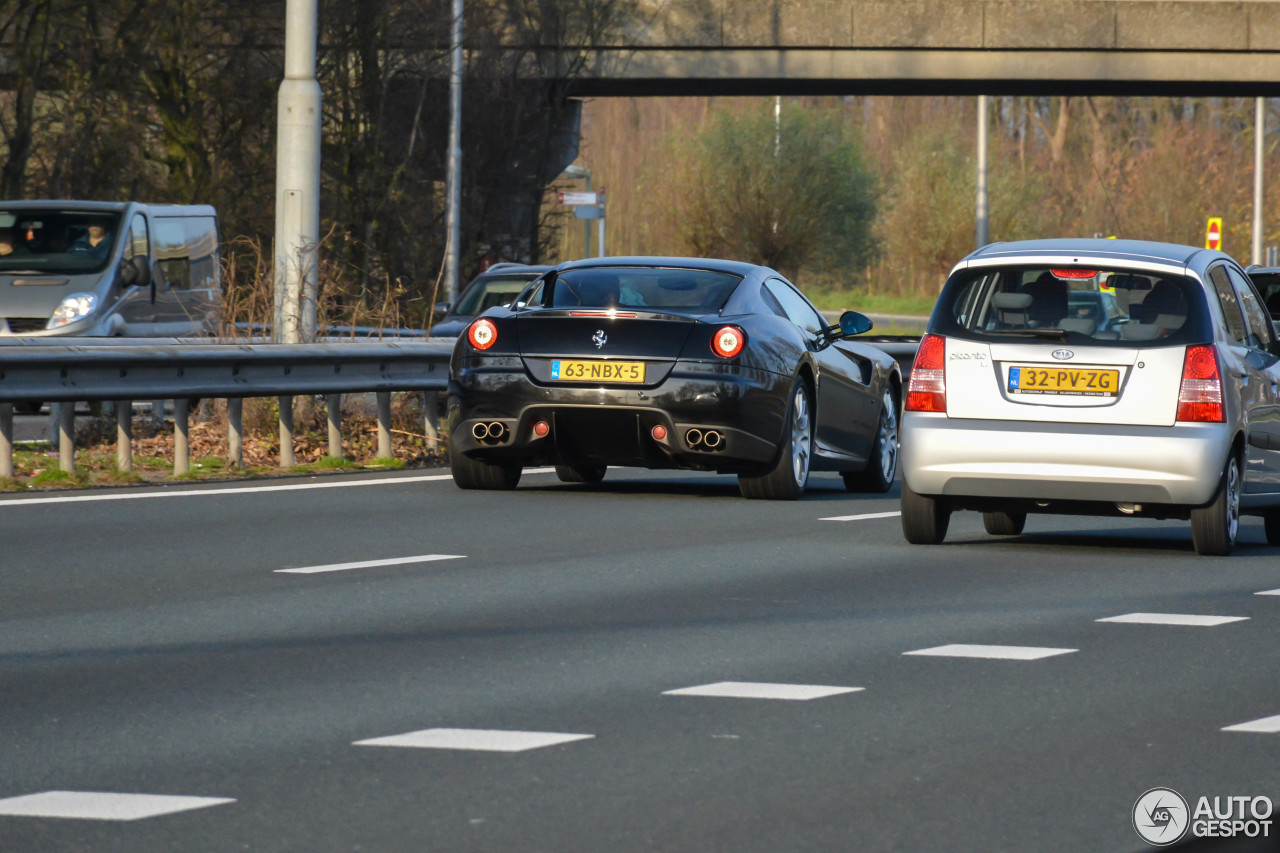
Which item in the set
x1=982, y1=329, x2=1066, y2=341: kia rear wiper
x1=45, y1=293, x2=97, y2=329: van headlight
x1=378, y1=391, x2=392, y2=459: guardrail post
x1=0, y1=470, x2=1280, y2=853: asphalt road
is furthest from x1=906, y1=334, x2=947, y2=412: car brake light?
x1=45, y1=293, x2=97, y2=329: van headlight

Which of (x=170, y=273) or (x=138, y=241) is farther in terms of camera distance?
(x=170, y=273)

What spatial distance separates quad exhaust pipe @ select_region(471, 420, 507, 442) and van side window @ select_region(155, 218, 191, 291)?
856cm

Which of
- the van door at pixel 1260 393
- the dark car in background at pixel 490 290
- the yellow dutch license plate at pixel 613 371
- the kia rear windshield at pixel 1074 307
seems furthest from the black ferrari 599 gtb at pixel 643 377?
the dark car in background at pixel 490 290

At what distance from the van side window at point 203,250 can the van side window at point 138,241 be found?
1007mm

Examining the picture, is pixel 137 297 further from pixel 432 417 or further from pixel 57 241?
pixel 432 417

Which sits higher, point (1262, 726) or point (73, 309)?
point (73, 309)

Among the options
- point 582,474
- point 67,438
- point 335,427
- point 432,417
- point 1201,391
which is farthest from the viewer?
point 432,417

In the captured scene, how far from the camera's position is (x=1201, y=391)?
11000mm

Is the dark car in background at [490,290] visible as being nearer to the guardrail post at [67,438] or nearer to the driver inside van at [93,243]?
the driver inside van at [93,243]

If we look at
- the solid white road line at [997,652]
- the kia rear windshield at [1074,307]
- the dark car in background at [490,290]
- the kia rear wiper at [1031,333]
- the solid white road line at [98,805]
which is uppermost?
the dark car in background at [490,290]

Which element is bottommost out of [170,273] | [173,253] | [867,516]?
[867,516]

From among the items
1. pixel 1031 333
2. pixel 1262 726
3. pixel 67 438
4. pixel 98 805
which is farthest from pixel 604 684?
pixel 67 438

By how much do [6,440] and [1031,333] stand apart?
250 inches

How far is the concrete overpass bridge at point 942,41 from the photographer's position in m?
39.4
